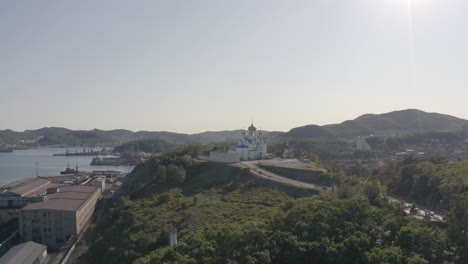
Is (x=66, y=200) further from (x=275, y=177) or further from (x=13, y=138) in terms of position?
(x=13, y=138)

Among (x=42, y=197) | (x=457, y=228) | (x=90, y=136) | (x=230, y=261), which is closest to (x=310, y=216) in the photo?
(x=230, y=261)

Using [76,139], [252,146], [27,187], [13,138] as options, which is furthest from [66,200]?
[13,138]

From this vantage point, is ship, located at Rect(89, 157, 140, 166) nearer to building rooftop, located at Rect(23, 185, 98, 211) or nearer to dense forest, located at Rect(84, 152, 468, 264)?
building rooftop, located at Rect(23, 185, 98, 211)

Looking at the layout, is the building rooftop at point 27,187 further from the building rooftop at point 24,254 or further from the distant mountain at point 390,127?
the distant mountain at point 390,127

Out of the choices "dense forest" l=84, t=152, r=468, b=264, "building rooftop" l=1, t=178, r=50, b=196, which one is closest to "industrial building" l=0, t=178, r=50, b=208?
"building rooftop" l=1, t=178, r=50, b=196

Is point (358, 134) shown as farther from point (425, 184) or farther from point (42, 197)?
point (42, 197)

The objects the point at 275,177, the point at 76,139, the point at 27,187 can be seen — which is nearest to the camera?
the point at 275,177

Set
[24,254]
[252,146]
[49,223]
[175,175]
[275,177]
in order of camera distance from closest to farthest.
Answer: [24,254] → [49,223] → [275,177] → [175,175] → [252,146]
